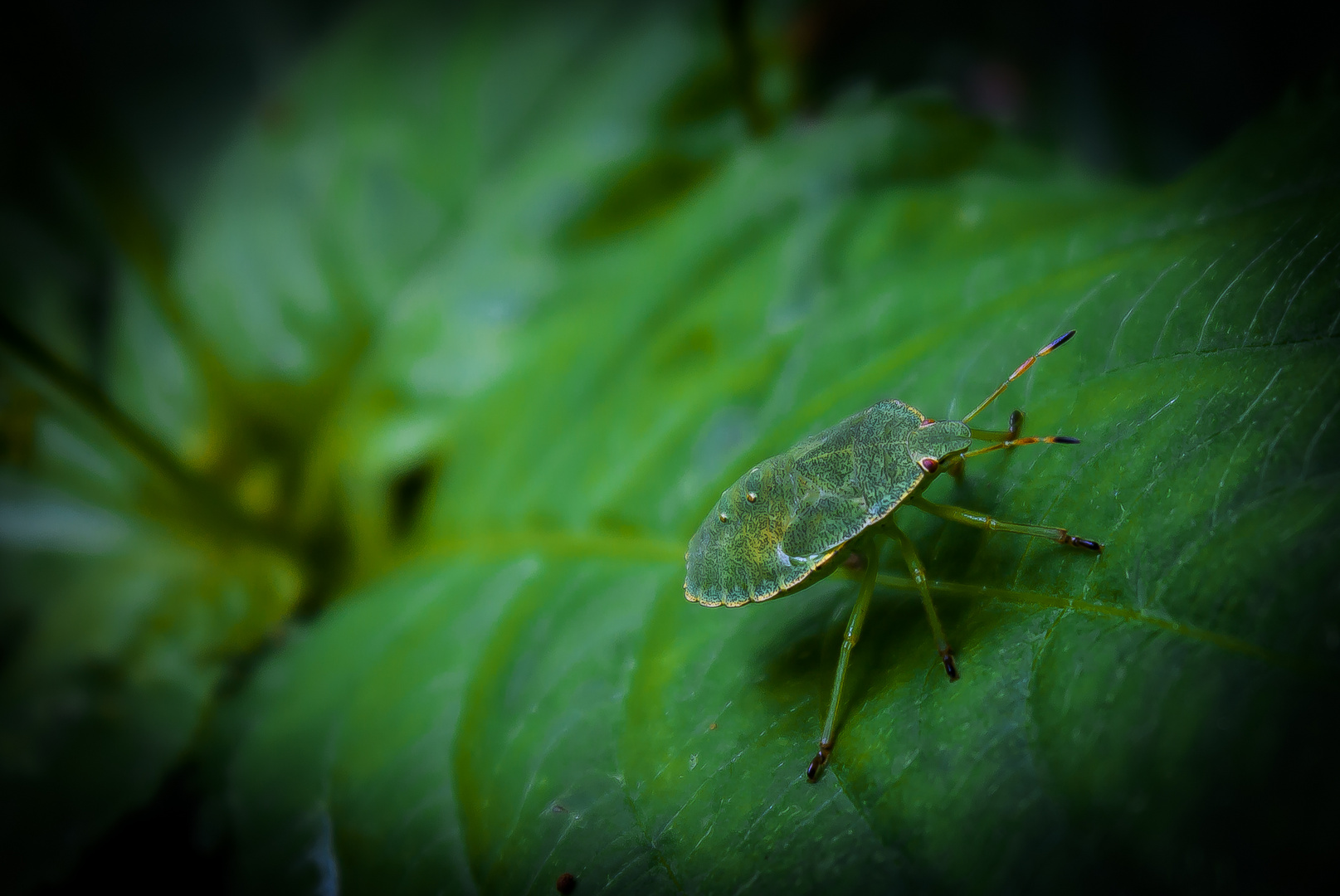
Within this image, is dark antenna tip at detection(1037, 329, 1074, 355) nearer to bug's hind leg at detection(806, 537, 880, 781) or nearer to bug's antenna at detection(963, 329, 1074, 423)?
bug's antenna at detection(963, 329, 1074, 423)

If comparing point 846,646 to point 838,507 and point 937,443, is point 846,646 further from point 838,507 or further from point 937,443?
point 937,443

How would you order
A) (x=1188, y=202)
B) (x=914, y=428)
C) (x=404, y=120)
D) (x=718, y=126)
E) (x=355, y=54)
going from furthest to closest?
(x=355, y=54) < (x=404, y=120) < (x=718, y=126) < (x=1188, y=202) < (x=914, y=428)

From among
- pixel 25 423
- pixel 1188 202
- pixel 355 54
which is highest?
pixel 355 54

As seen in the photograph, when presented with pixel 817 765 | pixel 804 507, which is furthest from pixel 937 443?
pixel 817 765

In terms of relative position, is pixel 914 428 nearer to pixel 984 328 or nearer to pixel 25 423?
pixel 984 328

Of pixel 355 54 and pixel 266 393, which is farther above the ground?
pixel 355 54

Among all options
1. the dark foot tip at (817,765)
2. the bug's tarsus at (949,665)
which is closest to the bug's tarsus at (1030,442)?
the bug's tarsus at (949,665)

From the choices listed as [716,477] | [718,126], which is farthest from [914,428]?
[718,126]
